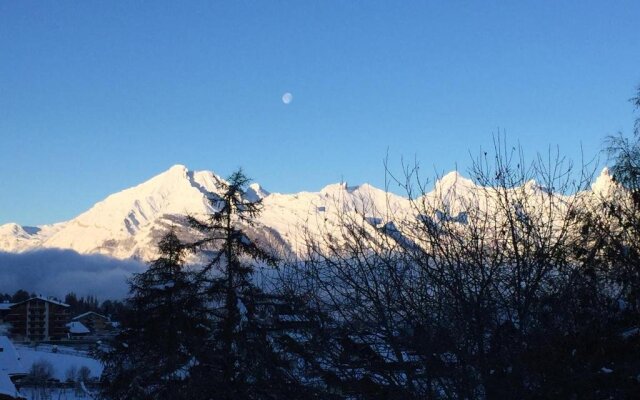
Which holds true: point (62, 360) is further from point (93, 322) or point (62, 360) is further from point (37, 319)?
point (93, 322)

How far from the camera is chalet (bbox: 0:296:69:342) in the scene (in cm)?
10006

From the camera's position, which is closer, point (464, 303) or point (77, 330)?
point (464, 303)

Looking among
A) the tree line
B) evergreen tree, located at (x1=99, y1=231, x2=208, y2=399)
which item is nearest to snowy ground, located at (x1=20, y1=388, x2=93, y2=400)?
evergreen tree, located at (x1=99, y1=231, x2=208, y2=399)

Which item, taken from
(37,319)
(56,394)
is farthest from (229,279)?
(37,319)

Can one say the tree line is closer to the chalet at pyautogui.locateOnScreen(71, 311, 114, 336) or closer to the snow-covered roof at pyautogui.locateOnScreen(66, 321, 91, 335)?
the snow-covered roof at pyautogui.locateOnScreen(66, 321, 91, 335)

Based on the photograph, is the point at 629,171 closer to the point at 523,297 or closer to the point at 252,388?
the point at 523,297

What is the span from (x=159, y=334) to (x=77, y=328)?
321 ft

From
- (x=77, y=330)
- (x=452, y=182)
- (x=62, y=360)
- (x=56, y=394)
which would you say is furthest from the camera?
(x=77, y=330)

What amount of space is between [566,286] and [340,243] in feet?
7.37

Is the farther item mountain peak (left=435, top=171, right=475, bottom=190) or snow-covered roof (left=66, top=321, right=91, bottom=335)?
snow-covered roof (left=66, top=321, right=91, bottom=335)

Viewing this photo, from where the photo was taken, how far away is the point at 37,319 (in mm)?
101250

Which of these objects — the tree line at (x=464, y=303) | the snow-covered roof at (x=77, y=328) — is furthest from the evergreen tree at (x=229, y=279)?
the snow-covered roof at (x=77, y=328)

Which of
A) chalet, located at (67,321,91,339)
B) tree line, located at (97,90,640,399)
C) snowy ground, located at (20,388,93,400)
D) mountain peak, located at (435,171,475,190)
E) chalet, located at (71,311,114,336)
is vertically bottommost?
snowy ground, located at (20,388,93,400)

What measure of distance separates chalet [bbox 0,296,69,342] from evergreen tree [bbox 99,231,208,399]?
8675 centimetres
